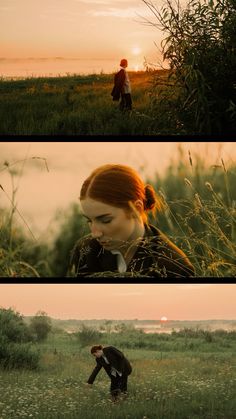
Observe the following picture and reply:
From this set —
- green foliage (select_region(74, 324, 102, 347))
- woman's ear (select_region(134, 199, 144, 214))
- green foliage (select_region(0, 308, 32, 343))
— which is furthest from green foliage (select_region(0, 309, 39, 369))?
woman's ear (select_region(134, 199, 144, 214))

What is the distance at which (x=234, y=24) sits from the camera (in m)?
3.02

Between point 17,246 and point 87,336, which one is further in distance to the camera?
point 87,336

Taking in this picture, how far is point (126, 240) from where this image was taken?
3.01 metres

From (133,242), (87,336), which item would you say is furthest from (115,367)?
(133,242)

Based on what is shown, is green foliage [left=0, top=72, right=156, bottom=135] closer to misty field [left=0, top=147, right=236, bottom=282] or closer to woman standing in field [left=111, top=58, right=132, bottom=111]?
woman standing in field [left=111, top=58, right=132, bottom=111]

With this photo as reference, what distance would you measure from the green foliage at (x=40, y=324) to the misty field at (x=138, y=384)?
1.4 inches

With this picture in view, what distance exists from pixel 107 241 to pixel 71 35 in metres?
0.63

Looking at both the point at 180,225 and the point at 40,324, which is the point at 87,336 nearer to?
the point at 40,324

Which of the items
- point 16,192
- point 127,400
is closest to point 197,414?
point 127,400

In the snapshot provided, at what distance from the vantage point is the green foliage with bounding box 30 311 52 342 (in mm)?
3053

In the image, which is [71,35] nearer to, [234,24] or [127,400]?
[234,24]

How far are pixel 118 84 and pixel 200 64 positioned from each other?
0.25 m

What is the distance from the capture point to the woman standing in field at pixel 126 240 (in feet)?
9.82

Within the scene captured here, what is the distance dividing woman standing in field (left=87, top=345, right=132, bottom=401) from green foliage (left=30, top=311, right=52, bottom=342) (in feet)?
0.49
